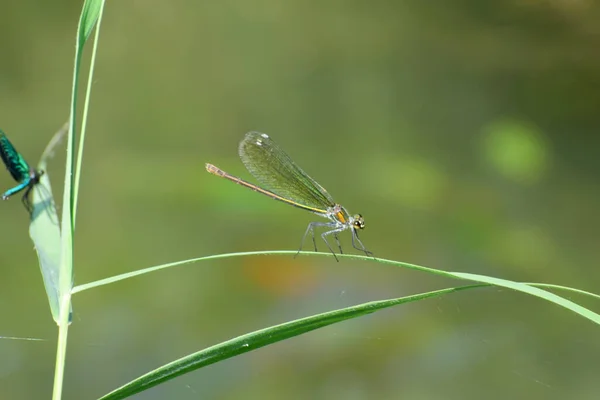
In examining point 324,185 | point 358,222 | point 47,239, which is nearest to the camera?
point 47,239

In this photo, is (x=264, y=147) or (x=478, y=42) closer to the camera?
(x=264, y=147)

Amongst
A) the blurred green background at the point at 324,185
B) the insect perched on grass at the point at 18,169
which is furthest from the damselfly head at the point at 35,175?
the blurred green background at the point at 324,185

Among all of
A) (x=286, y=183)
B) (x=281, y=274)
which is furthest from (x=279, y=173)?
(x=281, y=274)

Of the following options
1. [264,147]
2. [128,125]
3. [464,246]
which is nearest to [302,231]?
[464,246]

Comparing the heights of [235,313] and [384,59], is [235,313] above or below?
below

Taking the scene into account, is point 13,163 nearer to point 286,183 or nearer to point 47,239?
point 47,239

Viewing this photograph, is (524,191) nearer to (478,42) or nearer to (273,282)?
(478,42)
